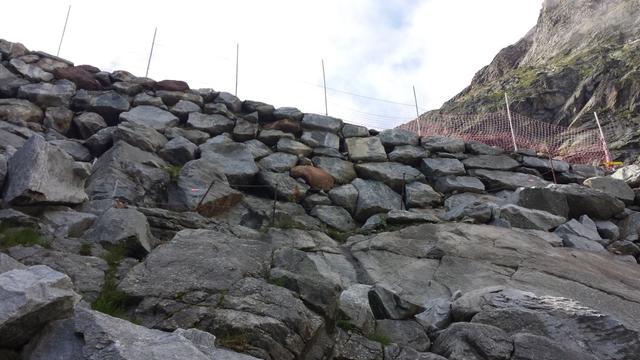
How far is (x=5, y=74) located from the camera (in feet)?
42.3

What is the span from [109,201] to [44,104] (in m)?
6.20

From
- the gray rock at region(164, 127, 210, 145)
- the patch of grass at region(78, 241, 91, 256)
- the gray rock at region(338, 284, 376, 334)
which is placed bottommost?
the gray rock at region(338, 284, 376, 334)

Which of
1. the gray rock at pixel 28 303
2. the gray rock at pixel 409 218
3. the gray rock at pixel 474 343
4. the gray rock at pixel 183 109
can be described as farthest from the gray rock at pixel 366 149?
the gray rock at pixel 28 303

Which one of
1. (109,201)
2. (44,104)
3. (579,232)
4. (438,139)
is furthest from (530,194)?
(44,104)

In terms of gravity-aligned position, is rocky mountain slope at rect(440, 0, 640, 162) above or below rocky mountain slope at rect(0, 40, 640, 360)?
above

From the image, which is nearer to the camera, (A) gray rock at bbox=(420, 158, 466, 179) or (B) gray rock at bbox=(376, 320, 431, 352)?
(B) gray rock at bbox=(376, 320, 431, 352)

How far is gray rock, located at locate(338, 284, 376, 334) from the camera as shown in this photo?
225 inches

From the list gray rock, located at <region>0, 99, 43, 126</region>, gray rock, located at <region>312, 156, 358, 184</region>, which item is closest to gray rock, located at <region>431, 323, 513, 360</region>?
gray rock, located at <region>312, 156, 358, 184</region>

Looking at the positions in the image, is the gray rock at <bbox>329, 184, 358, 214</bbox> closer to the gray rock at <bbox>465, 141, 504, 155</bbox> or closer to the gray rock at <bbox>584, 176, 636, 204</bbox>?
the gray rock at <bbox>465, 141, 504, 155</bbox>

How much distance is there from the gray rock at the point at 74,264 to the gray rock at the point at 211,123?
7835 mm

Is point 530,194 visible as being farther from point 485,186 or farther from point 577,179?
point 577,179

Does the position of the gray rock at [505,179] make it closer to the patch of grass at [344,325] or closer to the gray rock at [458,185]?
the gray rock at [458,185]

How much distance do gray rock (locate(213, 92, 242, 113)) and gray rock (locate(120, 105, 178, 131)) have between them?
191cm

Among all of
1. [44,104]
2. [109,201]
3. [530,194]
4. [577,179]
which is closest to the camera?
[109,201]
